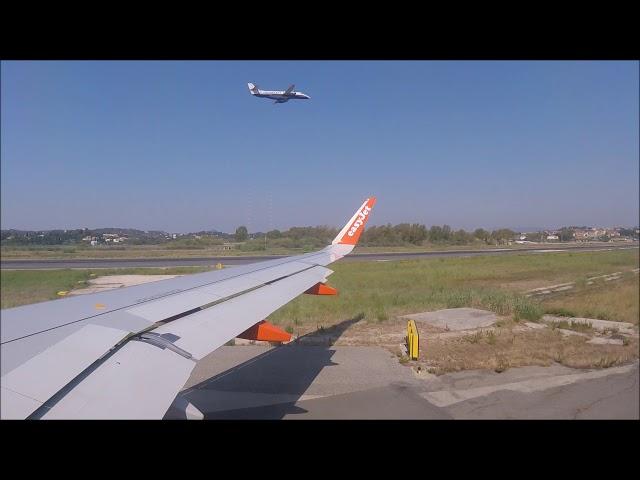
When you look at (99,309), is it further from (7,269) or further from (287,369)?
(7,269)

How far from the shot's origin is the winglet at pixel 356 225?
8.05 meters

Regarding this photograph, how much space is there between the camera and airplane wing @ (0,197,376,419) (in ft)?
7.55

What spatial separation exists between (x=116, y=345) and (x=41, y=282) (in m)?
5.94

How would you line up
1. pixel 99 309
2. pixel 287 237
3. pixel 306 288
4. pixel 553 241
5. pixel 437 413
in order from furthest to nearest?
pixel 287 237, pixel 553 241, pixel 306 288, pixel 437 413, pixel 99 309

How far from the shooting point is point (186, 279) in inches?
234

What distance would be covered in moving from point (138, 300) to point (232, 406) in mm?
1690

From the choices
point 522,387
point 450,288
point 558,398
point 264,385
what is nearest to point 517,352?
point 522,387

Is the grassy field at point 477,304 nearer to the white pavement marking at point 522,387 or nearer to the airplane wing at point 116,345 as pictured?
the white pavement marking at point 522,387

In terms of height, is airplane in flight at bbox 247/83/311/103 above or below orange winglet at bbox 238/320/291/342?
above

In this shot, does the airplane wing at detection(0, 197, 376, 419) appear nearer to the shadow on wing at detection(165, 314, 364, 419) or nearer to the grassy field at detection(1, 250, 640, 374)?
the shadow on wing at detection(165, 314, 364, 419)

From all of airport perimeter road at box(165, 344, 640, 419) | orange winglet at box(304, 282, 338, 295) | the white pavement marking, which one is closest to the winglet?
orange winglet at box(304, 282, 338, 295)

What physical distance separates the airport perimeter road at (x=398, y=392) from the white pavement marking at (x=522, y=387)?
0.03 ft

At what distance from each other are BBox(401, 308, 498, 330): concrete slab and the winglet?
248 centimetres

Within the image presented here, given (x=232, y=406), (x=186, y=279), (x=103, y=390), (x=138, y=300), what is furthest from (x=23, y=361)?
(x=186, y=279)
